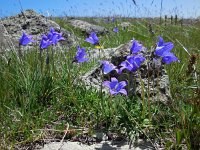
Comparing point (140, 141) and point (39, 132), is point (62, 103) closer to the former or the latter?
point (39, 132)

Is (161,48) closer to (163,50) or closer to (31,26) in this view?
(163,50)

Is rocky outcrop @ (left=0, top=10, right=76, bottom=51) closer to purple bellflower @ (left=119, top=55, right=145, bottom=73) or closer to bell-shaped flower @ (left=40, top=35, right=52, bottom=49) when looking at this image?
bell-shaped flower @ (left=40, top=35, right=52, bottom=49)

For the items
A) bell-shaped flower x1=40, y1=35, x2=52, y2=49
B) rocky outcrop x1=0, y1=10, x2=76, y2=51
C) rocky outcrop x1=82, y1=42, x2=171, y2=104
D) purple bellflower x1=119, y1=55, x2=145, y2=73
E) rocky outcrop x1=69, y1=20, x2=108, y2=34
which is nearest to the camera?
purple bellflower x1=119, y1=55, x2=145, y2=73

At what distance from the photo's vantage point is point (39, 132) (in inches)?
113

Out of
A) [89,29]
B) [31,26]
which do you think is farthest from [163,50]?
[89,29]

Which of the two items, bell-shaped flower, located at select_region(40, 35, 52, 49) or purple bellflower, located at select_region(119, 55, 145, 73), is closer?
purple bellflower, located at select_region(119, 55, 145, 73)

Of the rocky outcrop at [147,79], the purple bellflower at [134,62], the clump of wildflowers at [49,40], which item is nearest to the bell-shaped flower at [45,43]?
the clump of wildflowers at [49,40]

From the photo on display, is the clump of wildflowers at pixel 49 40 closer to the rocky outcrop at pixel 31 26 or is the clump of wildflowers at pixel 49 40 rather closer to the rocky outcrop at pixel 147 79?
the rocky outcrop at pixel 147 79

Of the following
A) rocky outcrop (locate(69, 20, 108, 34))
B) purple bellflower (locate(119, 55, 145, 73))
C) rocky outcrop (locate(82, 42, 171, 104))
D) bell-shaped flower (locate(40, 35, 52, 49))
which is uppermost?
bell-shaped flower (locate(40, 35, 52, 49))

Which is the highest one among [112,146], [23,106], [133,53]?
[133,53]

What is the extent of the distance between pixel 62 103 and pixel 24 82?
16.5 inches

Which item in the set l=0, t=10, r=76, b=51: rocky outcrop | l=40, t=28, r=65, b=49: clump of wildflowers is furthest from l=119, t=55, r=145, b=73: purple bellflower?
l=0, t=10, r=76, b=51: rocky outcrop

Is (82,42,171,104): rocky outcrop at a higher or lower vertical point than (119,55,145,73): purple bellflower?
lower

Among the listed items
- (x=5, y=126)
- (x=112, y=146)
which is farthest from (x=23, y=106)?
(x=112, y=146)
